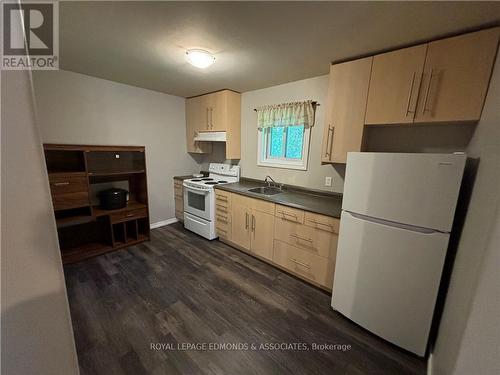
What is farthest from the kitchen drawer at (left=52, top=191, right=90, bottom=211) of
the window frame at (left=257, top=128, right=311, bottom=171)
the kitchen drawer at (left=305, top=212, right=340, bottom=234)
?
the kitchen drawer at (left=305, top=212, right=340, bottom=234)

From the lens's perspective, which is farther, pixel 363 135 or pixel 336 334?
pixel 363 135

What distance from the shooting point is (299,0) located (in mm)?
1157

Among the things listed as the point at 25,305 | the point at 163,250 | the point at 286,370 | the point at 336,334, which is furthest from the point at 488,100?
the point at 163,250

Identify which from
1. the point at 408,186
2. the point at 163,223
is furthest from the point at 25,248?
the point at 163,223

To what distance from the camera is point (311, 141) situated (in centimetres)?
261

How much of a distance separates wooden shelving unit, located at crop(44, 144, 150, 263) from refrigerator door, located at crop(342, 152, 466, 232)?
109 inches

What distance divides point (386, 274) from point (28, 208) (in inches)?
76.4

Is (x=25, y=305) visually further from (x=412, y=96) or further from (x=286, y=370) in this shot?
(x=412, y=96)

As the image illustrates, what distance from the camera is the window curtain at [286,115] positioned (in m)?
2.52

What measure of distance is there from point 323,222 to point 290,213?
371mm

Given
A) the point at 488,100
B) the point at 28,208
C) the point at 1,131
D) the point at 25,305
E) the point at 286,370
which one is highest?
the point at 488,100

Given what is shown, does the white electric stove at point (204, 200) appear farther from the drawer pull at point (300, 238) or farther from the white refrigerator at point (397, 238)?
the white refrigerator at point (397, 238)

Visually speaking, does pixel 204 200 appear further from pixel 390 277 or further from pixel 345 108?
pixel 390 277

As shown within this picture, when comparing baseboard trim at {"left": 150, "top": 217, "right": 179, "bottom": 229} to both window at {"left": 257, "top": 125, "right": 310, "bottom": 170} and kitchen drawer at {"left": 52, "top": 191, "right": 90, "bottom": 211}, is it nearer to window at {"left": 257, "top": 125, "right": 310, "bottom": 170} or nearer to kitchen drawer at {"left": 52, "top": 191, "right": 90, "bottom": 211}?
kitchen drawer at {"left": 52, "top": 191, "right": 90, "bottom": 211}
